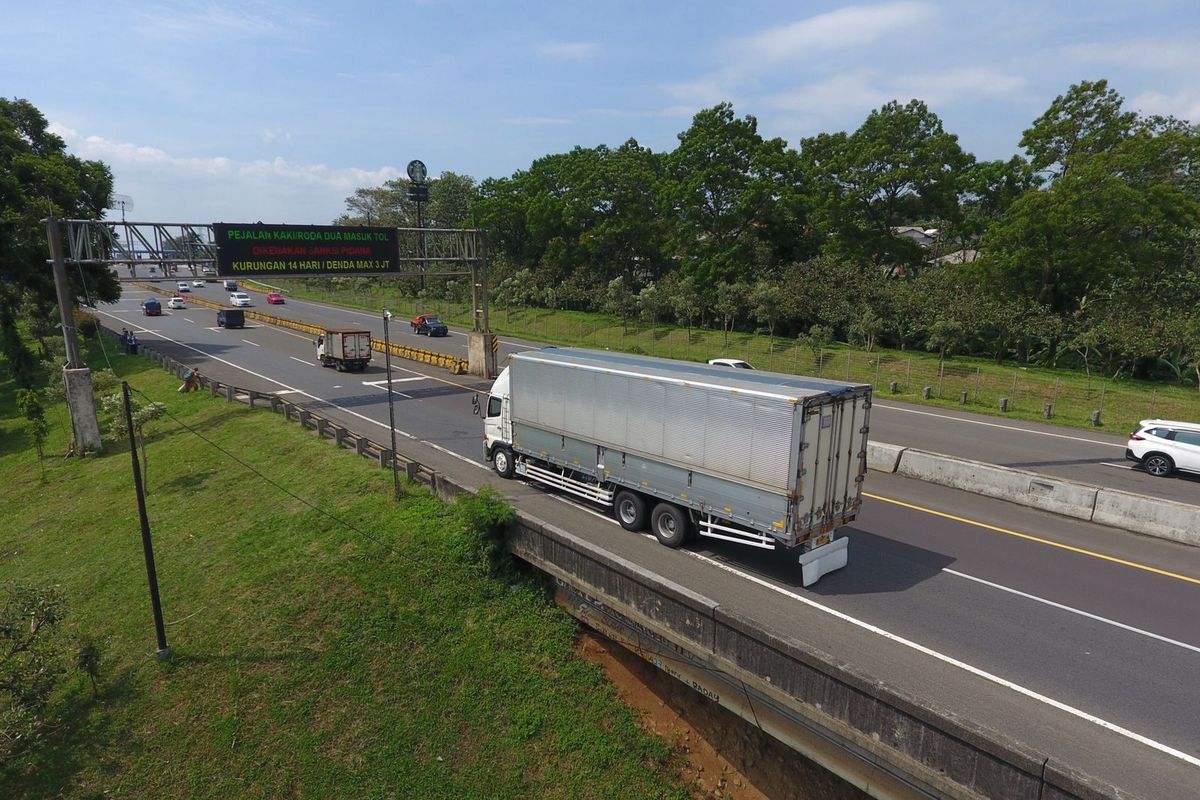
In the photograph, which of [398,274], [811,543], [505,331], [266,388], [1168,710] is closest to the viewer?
[1168,710]

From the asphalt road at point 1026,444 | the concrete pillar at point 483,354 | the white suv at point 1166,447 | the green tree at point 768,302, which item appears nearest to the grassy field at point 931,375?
the green tree at point 768,302

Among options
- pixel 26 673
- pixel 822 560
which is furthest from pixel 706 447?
pixel 26 673

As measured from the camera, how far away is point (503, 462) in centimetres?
1912

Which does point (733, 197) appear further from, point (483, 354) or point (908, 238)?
point (483, 354)

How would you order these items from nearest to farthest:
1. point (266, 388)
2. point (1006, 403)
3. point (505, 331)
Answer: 1. point (1006, 403)
2. point (266, 388)
3. point (505, 331)

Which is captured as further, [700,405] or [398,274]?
[398,274]

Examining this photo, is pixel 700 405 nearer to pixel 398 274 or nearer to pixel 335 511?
pixel 335 511

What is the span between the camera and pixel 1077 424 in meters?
28.3

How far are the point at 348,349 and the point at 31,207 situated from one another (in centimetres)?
2070

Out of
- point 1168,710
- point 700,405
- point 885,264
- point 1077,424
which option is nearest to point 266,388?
point 700,405

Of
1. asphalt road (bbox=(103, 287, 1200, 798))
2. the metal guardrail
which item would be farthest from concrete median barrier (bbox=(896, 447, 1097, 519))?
the metal guardrail

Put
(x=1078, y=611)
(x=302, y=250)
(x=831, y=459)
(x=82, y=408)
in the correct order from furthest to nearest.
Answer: (x=302, y=250), (x=82, y=408), (x=831, y=459), (x=1078, y=611)

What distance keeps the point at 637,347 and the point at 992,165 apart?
2949 centimetres

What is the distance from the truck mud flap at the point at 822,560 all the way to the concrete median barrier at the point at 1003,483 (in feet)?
23.3
